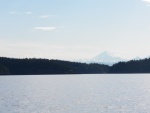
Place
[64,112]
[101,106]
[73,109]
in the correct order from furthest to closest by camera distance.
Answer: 1. [101,106]
2. [73,109]
3. [64,112]

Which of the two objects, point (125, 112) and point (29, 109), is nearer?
point (125, 112)

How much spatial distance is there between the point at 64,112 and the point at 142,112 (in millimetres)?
13179

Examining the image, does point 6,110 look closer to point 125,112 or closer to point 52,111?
point 52,111

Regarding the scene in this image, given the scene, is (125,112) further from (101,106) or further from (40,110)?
(40,110)

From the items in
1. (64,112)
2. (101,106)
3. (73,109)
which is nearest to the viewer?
(64,112)

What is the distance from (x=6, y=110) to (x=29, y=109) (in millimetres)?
4122

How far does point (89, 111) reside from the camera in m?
62.0

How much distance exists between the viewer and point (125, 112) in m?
60.6

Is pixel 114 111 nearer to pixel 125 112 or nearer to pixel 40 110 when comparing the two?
pixel 125 112

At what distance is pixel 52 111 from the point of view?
204 ft

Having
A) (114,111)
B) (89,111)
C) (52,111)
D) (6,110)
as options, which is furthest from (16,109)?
(114,111)

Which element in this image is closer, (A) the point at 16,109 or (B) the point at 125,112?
(B) the point at 125,112

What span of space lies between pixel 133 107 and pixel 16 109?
21.8 meters

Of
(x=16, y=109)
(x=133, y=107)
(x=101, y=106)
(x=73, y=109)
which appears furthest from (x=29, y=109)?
(x=133, y=107)
